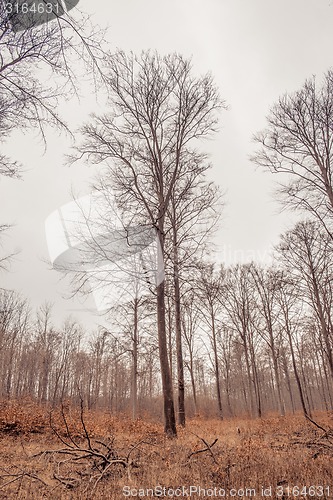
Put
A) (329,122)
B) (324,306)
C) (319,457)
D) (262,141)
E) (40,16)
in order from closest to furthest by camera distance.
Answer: (40,16), (319,457), (329,122), (262,141), (324,306)

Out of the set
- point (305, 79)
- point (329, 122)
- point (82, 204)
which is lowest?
point (82, 204)

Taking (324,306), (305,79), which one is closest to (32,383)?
(324,306)

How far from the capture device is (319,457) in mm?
4805

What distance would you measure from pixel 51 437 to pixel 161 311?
6133 millimetres

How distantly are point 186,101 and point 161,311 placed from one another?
6140mm

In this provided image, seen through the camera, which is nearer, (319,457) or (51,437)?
(319,457)

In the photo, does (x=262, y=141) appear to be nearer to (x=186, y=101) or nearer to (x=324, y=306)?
(x=186, y=101)

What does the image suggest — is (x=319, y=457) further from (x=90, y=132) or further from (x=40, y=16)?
(x=90, y=132)

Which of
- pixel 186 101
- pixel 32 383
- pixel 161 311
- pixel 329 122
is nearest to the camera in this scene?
pixel 161 311

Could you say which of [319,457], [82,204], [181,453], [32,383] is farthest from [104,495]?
[32,383]

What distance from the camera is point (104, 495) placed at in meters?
3.21

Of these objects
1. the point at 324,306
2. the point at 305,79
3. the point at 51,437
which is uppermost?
the point at 305,79

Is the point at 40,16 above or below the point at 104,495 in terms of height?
above

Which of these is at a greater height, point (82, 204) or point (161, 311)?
point (82, 204)
